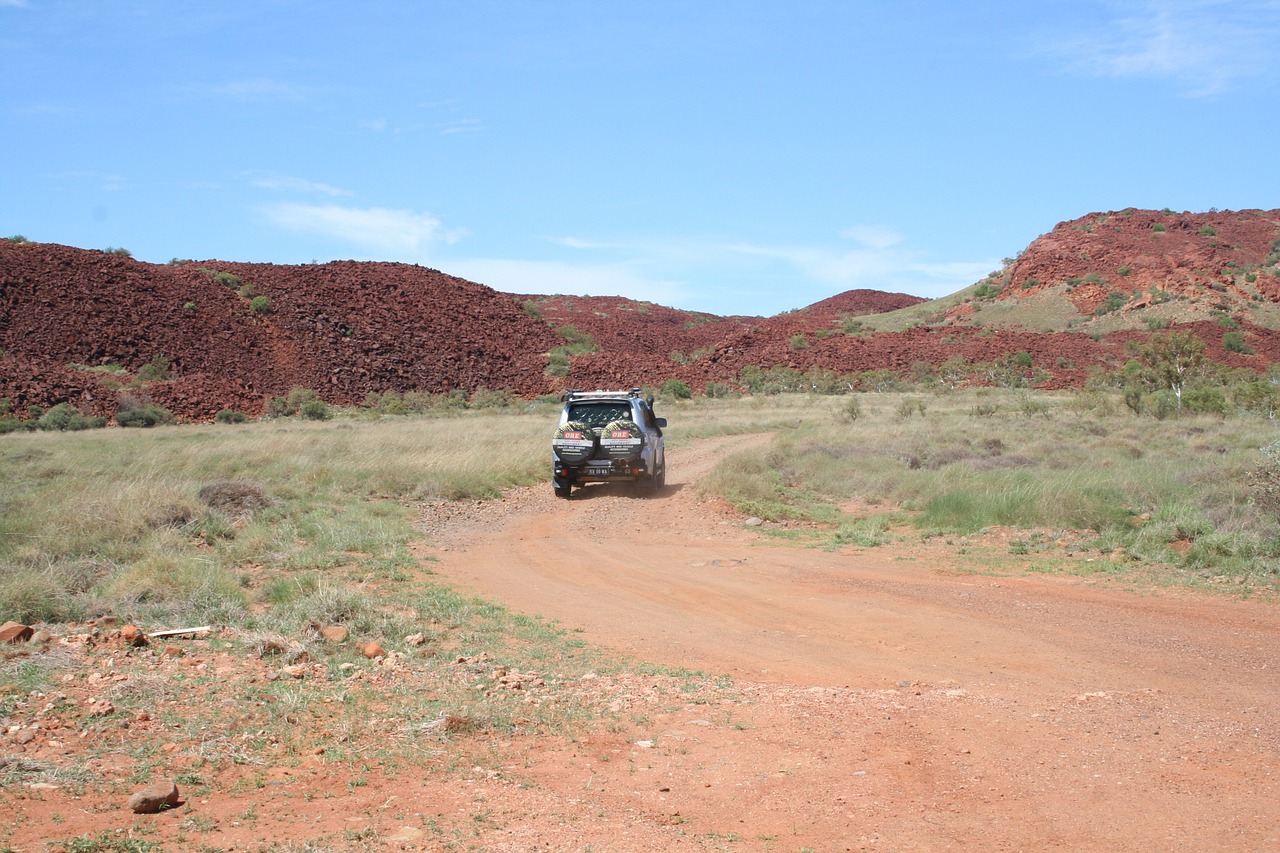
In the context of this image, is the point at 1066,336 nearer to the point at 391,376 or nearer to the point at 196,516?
the point at 391,376

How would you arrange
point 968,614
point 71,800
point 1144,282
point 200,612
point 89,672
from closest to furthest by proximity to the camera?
point 71,800, point 89,672, point 200,612, point 968,614, point 1144,282

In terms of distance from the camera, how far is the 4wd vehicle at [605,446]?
703 inches

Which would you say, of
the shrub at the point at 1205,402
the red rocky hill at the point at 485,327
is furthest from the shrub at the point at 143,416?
the shrub at the point at 1205,402

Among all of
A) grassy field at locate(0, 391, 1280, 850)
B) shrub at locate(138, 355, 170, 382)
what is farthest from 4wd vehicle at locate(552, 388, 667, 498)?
shrub at locate(138, 355, 170, 382)

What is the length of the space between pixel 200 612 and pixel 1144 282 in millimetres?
78609

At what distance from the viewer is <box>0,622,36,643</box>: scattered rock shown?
6938mm

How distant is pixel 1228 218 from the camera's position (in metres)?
86.2

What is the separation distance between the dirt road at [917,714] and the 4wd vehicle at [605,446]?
20.1ft

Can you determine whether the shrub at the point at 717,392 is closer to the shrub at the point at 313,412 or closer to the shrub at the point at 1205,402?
the shrub at the point at 313,412

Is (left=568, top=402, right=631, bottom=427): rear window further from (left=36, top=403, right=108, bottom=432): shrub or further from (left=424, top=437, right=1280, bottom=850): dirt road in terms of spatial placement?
(left=36, top=403, right=108, bottom=432): shrub

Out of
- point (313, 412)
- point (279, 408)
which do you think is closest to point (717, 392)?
point (313, 412)

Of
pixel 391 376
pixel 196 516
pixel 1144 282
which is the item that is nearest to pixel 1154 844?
pixel 196 516

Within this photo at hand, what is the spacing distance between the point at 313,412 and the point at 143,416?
7534 millimetres

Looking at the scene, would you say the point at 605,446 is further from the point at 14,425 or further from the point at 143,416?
the point at 14,425
